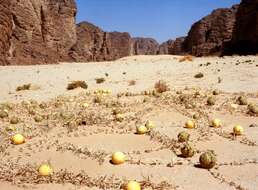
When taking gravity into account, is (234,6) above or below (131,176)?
above

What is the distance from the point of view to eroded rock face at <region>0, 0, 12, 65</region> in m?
28.3

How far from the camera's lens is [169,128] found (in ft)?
28.4

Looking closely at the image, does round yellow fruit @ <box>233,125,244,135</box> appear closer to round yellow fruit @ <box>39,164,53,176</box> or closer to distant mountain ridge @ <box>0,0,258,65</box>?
round yellow fruit @ <box>39,164,53,176</box>

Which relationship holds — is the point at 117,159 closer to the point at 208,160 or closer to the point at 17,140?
the point at 208,160

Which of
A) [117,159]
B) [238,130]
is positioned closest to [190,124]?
[238,130]

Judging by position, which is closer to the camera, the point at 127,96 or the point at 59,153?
the point at 59,153

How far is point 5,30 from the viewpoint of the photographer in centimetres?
2889

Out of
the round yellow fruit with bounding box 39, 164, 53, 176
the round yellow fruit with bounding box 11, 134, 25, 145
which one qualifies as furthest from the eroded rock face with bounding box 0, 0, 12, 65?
the round yellow fruit with bounding box 39, 164, 53, 176

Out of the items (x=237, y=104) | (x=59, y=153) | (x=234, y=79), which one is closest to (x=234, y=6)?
(x=234, y=79)

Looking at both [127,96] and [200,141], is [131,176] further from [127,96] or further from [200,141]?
[127,96]

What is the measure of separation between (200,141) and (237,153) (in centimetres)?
96

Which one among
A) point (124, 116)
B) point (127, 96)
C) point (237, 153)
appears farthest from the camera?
point (127, 96)

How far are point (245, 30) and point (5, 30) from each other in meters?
35.8

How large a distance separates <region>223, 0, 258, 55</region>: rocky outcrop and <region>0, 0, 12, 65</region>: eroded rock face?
29.5 metres
